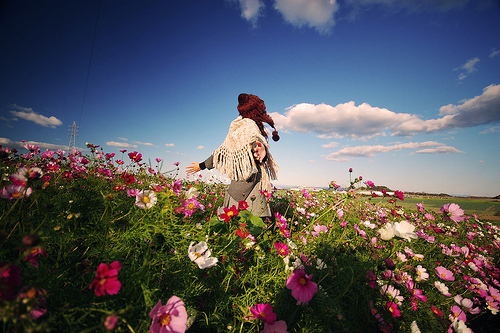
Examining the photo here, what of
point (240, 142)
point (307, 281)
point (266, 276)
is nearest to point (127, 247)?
point (266, 276)

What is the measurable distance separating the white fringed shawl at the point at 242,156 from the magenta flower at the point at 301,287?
5.18ft

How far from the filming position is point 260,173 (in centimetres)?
261

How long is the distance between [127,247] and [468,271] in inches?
136

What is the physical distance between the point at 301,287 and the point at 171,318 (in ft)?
1.84

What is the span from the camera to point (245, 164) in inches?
93.5

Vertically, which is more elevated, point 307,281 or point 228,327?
point 307,281

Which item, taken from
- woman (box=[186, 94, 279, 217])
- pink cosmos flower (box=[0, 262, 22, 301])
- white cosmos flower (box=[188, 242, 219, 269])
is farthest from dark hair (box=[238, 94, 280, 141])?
pink cosmos flower (box=[0, 262, 22, 301])

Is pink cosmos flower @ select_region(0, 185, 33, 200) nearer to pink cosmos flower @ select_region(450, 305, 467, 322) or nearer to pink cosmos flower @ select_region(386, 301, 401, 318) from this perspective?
pink cosmos flower @ select_region(386, 301, 401, 318)

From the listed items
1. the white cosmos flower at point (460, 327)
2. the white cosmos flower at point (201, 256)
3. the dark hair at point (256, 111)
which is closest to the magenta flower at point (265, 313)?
the white cosmos flower at point (201, 256)

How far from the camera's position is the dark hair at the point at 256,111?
2852mm

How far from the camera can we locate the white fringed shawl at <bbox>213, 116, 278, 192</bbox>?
2.40 metres

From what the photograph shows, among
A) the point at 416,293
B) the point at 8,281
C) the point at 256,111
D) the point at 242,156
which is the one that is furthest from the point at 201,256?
the point at 256,111

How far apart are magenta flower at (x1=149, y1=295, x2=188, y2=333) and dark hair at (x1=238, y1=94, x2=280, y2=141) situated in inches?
102

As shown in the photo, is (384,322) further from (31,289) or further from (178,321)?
(31,289)
